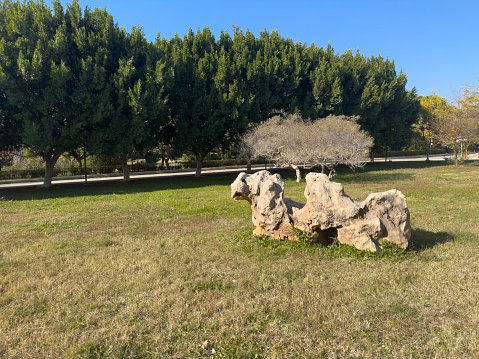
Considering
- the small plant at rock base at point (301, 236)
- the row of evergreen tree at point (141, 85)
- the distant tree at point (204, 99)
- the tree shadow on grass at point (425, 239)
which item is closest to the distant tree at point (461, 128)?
the row of evergreen tree at point (141, 85)

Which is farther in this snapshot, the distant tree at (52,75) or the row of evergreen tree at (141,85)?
the row of evergreen tree at (141,85)

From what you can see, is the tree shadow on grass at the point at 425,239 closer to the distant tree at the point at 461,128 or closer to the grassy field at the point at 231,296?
the grassy field at the point at 231,296

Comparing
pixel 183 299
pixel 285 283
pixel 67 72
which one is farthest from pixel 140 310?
pixel 67 72

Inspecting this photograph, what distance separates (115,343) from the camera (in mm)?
3742

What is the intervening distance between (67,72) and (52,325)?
19178mm

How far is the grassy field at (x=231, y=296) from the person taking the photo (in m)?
3.68

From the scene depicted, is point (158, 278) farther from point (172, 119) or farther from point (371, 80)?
point (371, 80)

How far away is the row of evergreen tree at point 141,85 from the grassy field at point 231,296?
13248 millimetres

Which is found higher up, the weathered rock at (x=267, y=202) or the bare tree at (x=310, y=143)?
the bare tree at (x=310, y=143)

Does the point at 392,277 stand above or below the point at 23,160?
below

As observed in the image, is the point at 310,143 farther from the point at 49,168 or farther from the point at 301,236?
the point at 49,168

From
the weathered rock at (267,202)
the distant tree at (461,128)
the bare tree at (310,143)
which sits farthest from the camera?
the distant tree at (461,128)

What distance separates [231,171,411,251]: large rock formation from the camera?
6754 mm

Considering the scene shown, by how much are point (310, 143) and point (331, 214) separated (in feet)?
47.3
